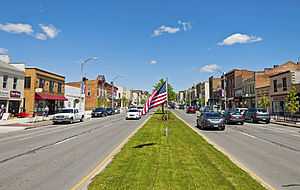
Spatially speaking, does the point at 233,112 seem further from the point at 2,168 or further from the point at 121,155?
the point at 2,168

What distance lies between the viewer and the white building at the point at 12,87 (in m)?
39.6

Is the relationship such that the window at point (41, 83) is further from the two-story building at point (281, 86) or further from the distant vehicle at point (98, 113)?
the two-story building at point (281, 86)

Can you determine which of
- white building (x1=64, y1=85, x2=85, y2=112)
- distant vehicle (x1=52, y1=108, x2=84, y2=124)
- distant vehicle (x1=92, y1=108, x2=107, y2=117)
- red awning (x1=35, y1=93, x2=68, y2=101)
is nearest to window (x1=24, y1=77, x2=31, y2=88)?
red awning (x1=35, y1=93, x2=68, y2=101)

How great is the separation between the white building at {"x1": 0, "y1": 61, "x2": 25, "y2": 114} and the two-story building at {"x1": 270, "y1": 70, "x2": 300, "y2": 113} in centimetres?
3765

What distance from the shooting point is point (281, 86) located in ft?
166

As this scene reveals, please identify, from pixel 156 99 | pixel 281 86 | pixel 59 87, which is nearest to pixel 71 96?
pixel 59 87

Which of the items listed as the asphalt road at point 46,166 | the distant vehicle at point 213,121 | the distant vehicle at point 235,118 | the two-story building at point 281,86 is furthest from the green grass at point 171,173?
the two-story building at point 281,86

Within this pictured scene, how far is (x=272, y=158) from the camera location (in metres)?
11.8

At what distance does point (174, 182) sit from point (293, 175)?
383 cm

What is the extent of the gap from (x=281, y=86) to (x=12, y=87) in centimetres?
4048

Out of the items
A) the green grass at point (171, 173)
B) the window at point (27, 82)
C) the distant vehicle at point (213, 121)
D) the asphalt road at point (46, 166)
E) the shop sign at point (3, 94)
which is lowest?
the asphalt road at point (46, 166)

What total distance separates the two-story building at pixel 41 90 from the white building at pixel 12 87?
1224 mm

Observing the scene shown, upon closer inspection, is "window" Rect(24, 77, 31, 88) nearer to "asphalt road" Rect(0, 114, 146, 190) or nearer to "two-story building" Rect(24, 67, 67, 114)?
"two-story building" Rect(24, 67, 67, 114)

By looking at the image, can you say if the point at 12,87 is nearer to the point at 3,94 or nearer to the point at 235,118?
the point at 3,94
